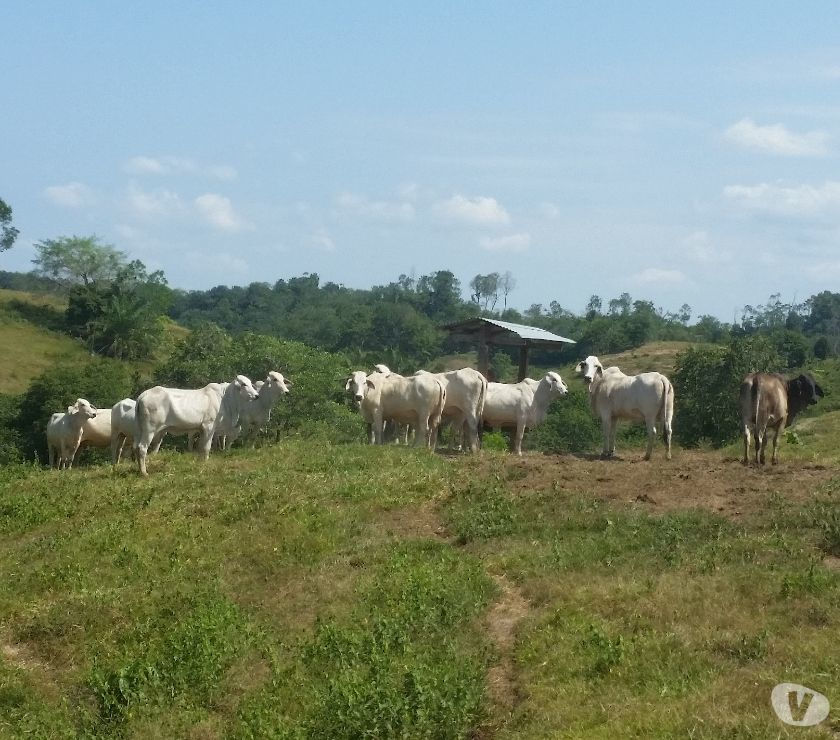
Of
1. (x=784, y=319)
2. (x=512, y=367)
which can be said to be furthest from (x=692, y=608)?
(x=784, y=319)

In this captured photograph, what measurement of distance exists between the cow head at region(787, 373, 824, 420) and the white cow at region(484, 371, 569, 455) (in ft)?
13.1

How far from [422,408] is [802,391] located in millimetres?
6520

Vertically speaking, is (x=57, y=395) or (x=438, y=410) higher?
(x=438, y=410)

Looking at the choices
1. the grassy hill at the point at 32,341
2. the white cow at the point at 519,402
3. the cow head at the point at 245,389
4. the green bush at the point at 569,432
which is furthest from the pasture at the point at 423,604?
the grassy hill at the point at 32,341

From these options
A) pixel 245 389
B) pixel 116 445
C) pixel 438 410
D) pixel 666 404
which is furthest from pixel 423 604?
pixel 116 445

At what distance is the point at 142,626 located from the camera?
1116cm

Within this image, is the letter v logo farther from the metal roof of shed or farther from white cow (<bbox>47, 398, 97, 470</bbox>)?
the metal roof of shed

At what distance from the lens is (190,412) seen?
60.8 feet

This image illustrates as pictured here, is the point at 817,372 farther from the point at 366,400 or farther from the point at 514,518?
the point at 514,518

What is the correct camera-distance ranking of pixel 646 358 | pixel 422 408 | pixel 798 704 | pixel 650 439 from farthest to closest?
1. pixel 646 358
2. pixel 422 408
3. pixel 650 439
4. pixel 798 704

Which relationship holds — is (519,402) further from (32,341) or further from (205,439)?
(32,341)

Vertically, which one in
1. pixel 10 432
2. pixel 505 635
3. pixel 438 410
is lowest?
pixel 10 432

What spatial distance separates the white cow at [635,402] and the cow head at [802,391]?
2.22 meters

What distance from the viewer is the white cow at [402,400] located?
20422 mm
